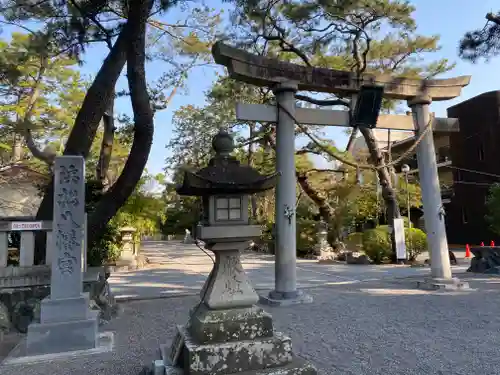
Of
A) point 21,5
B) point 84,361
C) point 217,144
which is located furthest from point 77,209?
point 21,5

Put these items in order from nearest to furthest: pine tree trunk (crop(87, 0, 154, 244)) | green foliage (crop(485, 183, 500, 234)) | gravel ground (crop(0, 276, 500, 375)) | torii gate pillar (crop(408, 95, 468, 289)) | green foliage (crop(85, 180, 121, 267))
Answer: gravel ground (crop(0, 276, 500, 375)), pine tree trunk (crop(87, 0, 154, 244)), torii gate pillar (crop(408, 95, 468, 289)), green foliage (crop(85, 180, 121, 267)), green foliage (crop(485, 183, 500, 234))

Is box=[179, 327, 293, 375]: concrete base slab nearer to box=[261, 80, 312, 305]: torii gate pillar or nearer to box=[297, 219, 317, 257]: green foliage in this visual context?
box=[261, 80, 312, 305]: torii gate pillar

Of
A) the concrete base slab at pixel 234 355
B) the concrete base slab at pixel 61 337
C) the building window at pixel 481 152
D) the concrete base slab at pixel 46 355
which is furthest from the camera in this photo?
the building window at pixel 481 152

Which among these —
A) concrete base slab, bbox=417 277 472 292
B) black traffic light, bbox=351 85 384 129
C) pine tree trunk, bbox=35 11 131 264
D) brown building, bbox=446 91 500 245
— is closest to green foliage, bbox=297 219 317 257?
brown building, bbox=446 91 500 245

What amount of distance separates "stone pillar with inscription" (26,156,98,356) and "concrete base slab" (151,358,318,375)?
72.2 inches

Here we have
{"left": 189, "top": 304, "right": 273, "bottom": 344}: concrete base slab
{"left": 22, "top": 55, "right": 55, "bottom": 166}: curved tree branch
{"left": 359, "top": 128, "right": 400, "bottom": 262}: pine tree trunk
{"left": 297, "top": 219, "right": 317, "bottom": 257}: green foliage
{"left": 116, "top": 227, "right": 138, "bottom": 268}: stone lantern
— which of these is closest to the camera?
{"left": 189, "top": 304, "right": 273, "bottom": 344}: concrete base slab

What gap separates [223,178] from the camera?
3586 mm

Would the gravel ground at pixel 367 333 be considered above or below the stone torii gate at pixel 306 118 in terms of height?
below

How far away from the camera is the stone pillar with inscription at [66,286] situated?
15.2 ft

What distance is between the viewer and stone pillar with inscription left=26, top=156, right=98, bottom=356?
4.63 metres

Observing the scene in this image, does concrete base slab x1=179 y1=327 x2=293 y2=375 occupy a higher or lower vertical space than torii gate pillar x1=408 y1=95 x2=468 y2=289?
lower

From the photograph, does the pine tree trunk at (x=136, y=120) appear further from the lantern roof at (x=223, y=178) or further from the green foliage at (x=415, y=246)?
the green foliage at (x=415, y=246)

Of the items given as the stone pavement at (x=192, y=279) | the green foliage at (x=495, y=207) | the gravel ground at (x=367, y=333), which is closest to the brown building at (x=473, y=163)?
the green foliage at (x=495, y=207)

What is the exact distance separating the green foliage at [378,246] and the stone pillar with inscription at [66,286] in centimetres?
1182
